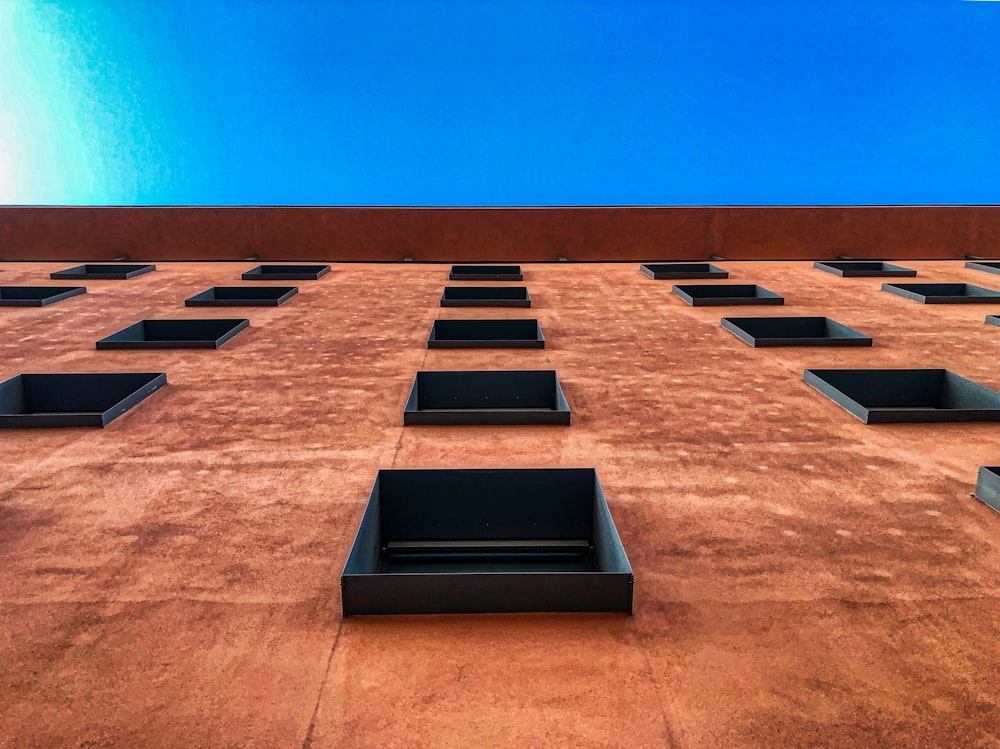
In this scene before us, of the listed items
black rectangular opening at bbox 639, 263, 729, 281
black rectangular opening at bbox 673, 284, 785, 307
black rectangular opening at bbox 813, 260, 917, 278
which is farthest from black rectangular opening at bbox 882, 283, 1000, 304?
black rectangular opening at bbox 639, 263, 729, 281

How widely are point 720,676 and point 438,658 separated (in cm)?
89

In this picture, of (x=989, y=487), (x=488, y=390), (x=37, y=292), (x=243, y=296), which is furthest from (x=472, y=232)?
(x=989, y=487)

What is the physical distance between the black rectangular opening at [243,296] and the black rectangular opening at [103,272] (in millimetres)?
2298

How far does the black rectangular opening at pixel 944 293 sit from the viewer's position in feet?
28.3

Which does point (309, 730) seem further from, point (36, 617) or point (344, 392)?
point (344, 392)

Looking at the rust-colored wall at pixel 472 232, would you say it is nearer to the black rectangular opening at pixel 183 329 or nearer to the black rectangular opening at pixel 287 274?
→ the black rectangular opening at pixel 287 274

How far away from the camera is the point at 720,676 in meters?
2.32

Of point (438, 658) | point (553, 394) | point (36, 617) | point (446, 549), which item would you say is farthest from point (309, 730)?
point (553, 394)

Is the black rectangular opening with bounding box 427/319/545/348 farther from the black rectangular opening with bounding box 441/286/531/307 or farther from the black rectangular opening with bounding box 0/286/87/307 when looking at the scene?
the black rectangular opening with bounding box 0/286/87/307

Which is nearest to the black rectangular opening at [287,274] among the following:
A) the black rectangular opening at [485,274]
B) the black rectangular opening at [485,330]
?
the black rectangular opening at [485,274]

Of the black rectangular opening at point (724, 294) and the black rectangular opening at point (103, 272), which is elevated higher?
the black rectangular opening at point (103, 272)

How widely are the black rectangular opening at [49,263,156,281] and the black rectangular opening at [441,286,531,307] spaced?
195 inches

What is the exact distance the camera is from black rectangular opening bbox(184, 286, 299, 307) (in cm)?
866

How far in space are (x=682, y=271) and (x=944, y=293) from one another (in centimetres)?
345
